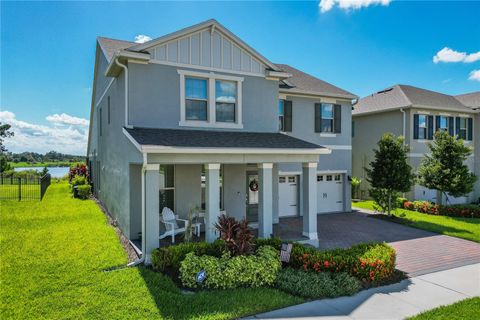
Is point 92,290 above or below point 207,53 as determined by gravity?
below

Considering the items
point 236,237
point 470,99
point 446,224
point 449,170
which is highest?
point 470,99

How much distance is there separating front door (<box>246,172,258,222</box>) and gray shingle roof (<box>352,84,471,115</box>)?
12.0m

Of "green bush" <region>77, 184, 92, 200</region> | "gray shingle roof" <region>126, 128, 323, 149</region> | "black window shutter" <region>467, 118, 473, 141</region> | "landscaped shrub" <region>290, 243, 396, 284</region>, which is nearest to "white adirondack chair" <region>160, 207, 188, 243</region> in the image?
"gray shingle roof" <region>126, 128, 323, 149</region>

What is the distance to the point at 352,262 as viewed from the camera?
7551 mm

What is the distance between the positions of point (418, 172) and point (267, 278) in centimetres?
1460

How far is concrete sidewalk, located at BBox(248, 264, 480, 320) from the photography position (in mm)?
5852

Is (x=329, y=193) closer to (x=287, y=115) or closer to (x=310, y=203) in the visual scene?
(x=287, y=115)

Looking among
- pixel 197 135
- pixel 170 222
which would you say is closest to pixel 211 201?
pixel 170 222

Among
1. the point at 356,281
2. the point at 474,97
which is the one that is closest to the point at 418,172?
the point at 474,97

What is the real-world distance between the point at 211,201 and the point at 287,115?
784 centimetres

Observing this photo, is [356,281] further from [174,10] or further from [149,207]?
[174,10]

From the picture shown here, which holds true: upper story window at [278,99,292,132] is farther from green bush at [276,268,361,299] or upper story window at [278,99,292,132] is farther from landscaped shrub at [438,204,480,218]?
landscaped shrub at [438,204,480,218]

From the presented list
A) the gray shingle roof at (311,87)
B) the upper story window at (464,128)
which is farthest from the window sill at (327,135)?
the upper story window at (464,128)

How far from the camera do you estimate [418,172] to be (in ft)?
58.2
